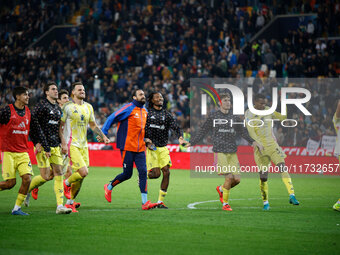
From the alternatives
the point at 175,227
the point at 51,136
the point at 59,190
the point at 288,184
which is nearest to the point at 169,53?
the point at 288,184

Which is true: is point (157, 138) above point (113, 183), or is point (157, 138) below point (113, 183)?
above

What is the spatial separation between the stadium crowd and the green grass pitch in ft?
34.1

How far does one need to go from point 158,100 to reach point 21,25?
→ 1147 inches

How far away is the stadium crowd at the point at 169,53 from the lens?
25.8 m

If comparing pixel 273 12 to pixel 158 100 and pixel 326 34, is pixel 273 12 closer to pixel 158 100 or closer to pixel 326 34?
pixel 326 34

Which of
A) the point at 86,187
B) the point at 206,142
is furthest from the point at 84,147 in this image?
the point at 206,142

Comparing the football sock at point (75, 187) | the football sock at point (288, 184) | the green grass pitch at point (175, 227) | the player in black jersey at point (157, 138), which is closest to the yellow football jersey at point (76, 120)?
the football sock at point (75, 187)

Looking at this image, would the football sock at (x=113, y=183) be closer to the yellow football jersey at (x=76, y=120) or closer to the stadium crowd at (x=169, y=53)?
the yellow football jersey at (x=76, y=120)

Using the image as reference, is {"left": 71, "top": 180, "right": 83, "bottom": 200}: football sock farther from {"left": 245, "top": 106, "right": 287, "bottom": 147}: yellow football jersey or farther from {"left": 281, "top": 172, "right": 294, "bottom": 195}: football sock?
{"left": 281, "top": 172, "right": 294, "bottom": 195}: football sock

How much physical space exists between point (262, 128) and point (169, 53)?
18314 millimetres

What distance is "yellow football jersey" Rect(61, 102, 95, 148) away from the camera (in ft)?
39.2

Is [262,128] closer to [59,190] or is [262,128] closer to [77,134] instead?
[77,134]

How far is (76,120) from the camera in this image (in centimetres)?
1202

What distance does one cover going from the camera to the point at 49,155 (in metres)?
11.1
